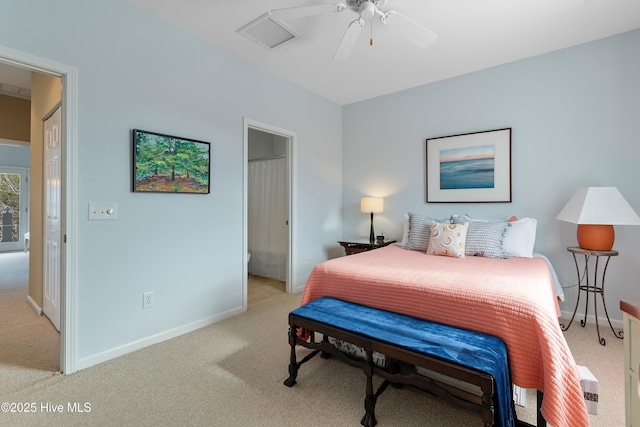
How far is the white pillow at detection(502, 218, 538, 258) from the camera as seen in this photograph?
2711mm

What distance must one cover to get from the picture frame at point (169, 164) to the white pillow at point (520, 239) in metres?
2.87

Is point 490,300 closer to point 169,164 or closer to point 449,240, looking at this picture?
point 449,240

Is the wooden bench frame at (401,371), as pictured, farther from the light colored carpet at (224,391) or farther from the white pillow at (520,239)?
the white pillow at (520,239)

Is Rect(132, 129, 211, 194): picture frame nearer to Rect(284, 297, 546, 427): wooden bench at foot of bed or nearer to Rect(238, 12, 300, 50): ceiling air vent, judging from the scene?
Rect(238, 12, 300, 50): ceiling air vent

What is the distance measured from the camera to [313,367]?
2055 millimetres

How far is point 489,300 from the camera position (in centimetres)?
157

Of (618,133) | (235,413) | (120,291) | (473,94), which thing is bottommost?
(235,413)

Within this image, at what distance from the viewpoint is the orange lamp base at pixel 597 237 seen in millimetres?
2480

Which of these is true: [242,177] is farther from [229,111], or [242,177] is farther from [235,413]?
[235,413]

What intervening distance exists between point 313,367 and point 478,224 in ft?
6.70

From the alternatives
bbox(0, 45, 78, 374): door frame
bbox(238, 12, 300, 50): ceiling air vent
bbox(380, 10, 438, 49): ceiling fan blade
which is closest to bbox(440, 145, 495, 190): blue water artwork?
bbox(380, 10, 438, 49): ceiling fan blade

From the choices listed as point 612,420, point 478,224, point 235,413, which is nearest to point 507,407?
point 612,420

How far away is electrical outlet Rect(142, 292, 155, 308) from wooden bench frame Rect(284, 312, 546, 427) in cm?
128

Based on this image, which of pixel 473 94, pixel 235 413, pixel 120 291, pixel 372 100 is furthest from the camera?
pixel 372 100
